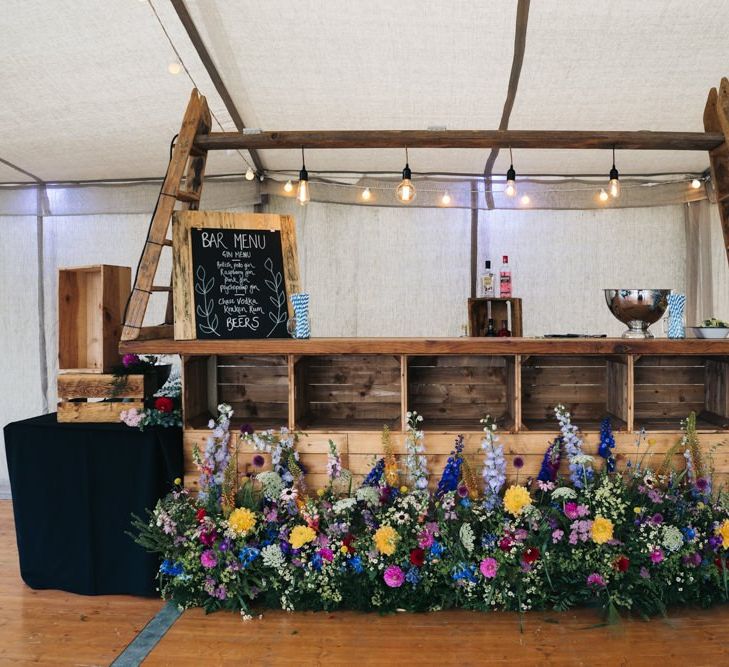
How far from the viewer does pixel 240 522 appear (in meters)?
2.50

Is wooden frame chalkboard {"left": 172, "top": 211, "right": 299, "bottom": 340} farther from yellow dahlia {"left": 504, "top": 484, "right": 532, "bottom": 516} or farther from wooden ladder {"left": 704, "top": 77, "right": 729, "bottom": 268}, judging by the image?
wooden ladder {"left": 704, "top": 77, "right": 729, "bottom": 268}

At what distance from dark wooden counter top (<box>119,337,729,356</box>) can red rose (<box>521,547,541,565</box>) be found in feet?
2.56

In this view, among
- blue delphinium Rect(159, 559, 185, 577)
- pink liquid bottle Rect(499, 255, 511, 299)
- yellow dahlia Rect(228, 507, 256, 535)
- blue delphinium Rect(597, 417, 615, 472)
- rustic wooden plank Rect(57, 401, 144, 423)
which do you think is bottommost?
blue delphinium Rect(159, 559, 185, 577)

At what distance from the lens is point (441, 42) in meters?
3.12

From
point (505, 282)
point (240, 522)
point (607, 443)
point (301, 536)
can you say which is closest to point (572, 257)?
point (505, 282)

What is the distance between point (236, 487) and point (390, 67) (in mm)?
2310

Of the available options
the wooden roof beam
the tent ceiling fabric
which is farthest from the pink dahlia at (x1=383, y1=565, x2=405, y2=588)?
the tent ceiling fabric

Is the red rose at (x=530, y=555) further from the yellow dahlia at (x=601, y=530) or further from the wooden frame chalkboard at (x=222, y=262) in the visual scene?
the wooden frame chalkboard at (x=222, y=262)

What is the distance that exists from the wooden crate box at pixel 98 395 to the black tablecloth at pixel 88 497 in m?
0.07

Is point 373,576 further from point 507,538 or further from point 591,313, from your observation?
point 591,313

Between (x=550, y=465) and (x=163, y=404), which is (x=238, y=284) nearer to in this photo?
(x=163, y=404)

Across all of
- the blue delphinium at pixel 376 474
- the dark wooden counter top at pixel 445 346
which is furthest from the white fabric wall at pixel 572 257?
the blue delphinium at pixel 376 474

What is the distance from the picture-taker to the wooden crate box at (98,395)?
285 cm

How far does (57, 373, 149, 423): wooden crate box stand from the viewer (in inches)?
112
